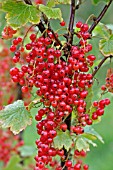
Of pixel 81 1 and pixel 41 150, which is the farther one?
pixel 81 1

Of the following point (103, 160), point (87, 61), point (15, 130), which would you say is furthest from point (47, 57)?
point (103, 160)

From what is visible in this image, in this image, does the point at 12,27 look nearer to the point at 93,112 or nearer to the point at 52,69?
the point at 52,69

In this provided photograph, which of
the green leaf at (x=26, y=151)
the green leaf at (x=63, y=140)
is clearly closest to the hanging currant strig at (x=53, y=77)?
the green leaf at (x=63, y=140)

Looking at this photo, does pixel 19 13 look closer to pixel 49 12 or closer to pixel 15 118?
pixel 49 12

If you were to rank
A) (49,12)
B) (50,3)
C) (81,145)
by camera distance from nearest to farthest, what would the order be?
1. (49,12)
2. (50,3)
3. (81,145)

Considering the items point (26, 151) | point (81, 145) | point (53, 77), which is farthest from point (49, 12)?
point (26, 151)
